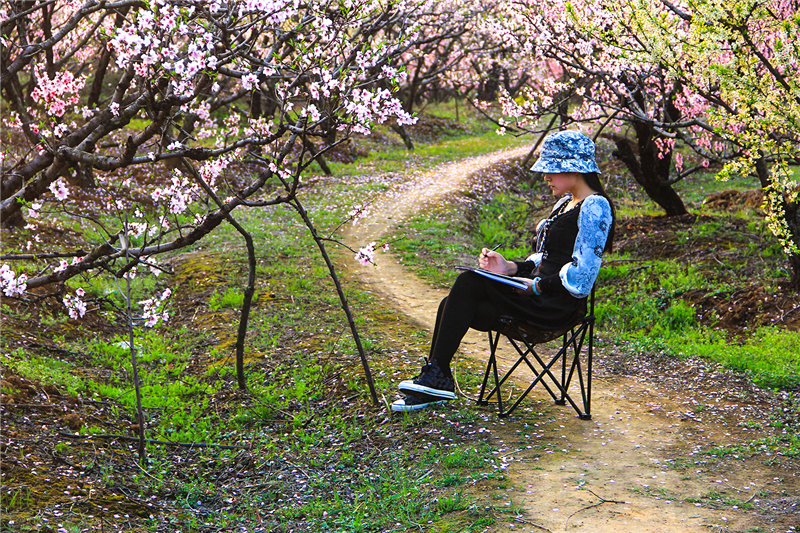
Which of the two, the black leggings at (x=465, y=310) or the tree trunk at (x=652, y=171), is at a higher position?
the tree trunk at (x=652, y=171)

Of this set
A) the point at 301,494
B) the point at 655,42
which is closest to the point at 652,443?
the point at 301,494

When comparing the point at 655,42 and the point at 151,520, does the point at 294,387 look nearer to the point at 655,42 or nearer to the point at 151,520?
the point at 151,520

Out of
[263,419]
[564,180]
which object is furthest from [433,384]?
[564,180]

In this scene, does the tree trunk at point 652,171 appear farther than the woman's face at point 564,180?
Yes

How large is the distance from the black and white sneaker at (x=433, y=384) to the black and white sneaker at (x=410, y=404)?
9cm

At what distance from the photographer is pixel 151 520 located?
4.11m

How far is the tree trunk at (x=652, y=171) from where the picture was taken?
456 inches

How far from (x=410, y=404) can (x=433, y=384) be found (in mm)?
317

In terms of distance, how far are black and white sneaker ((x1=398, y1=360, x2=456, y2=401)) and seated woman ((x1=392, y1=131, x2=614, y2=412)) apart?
0.35 ft

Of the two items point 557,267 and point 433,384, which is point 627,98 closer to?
point 557,267

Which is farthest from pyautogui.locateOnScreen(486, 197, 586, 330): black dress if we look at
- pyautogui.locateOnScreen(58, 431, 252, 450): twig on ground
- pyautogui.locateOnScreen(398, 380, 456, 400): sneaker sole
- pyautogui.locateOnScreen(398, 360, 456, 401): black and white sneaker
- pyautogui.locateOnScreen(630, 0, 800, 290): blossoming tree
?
pyautogui.locateOnScreen(58, 431, 252, 450): twig on ground

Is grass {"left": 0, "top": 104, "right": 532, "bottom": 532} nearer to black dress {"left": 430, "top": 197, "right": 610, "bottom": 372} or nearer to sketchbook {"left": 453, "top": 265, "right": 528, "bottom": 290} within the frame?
black dress {"left": 430, "top": 197, "right": 610, "bottom": 372}

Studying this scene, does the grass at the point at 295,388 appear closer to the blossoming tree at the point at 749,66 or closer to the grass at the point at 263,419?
the grass at the point at 263,419

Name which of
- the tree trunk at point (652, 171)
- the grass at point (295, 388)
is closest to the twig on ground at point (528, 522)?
the grass at point (295, 388)
